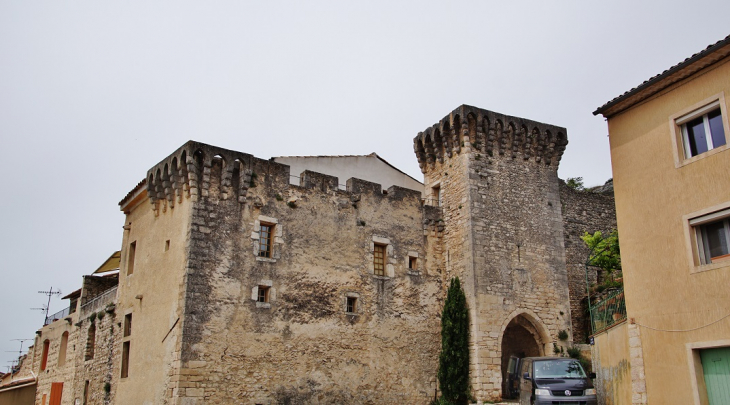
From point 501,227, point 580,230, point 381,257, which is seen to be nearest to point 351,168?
point 381,257

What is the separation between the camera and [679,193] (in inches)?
471

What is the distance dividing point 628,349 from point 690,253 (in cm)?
258

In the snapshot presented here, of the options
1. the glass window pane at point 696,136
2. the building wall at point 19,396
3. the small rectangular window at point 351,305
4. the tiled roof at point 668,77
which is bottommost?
the building wall at point 19,396

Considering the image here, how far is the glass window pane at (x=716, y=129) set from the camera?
11.6 metres

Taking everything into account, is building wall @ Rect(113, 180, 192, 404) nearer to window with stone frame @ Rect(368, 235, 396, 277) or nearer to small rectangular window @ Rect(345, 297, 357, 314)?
small rectangular window @ Rect(345, 297, 357, 314)

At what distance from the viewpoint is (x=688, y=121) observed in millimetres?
12219

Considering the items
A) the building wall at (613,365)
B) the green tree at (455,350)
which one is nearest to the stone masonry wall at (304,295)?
the green tree at (455,350)

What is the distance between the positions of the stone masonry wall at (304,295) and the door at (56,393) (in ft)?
40.4

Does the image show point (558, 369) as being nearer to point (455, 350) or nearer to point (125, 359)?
point (455, 350)

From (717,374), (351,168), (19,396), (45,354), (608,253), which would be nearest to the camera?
(717,374)

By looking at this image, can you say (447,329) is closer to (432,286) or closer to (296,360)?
Answer: (432,286)

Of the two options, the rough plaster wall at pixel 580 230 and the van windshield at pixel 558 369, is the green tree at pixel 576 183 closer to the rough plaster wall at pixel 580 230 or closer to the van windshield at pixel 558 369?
the rough plaster wall at pixel 580 230

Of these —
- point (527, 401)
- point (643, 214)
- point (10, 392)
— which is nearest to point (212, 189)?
point (527, 401)

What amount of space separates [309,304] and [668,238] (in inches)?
361
